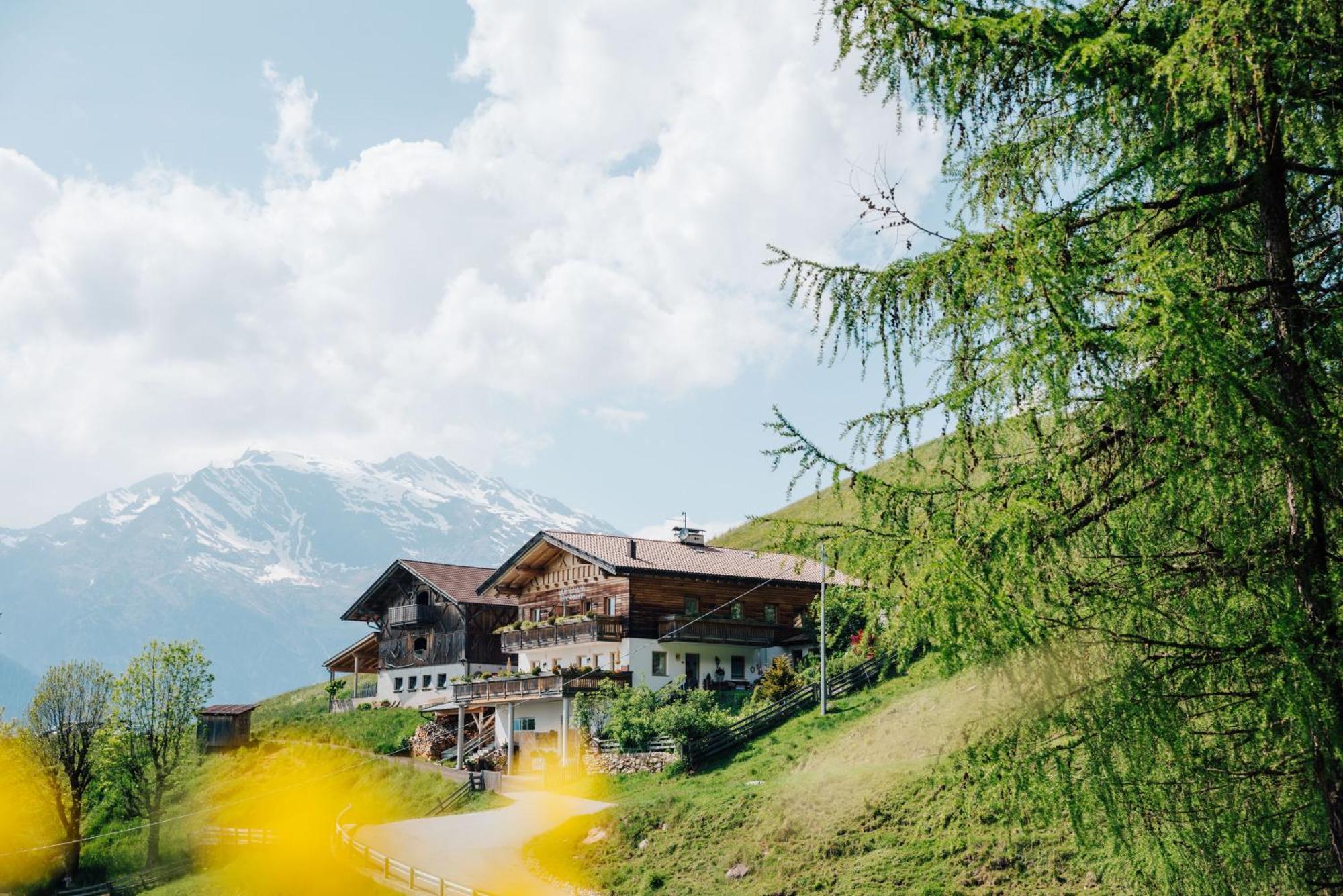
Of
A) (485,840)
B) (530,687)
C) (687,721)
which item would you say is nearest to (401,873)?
(485,840)

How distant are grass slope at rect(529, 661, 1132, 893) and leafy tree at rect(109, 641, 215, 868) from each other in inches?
798

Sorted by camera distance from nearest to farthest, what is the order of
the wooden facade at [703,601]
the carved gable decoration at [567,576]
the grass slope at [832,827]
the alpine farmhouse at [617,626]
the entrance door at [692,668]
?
the grass slope at [832,827] < the alpine farmhouse at [617,626] < the entrance door at [692,668] < the wooden facade at [703,601] < the carved gable decoration at [567,576]

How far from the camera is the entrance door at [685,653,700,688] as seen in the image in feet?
155

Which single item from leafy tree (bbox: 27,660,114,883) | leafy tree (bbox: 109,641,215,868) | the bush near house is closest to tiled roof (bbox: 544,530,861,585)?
the bush near house

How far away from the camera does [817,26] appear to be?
7945 mm

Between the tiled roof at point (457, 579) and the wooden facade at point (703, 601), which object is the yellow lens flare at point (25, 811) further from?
the wooden facade at point (703, 601)

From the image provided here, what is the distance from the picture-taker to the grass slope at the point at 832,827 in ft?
63.7

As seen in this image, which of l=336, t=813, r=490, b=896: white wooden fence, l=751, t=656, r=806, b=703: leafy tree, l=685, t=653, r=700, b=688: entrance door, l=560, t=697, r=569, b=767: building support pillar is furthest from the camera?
l=685, t=653, r=700, b=688: entrance door

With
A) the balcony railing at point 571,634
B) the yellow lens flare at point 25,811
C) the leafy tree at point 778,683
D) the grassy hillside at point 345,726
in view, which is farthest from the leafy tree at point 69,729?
the leafy tree at point 778,683

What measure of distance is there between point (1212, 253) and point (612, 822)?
24.6m

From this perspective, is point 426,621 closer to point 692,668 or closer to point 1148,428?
point 692,668

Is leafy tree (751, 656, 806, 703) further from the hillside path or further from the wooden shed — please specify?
the wooden shed

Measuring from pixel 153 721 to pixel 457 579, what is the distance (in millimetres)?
23627

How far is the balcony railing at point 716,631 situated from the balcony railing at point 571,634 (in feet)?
6.50
